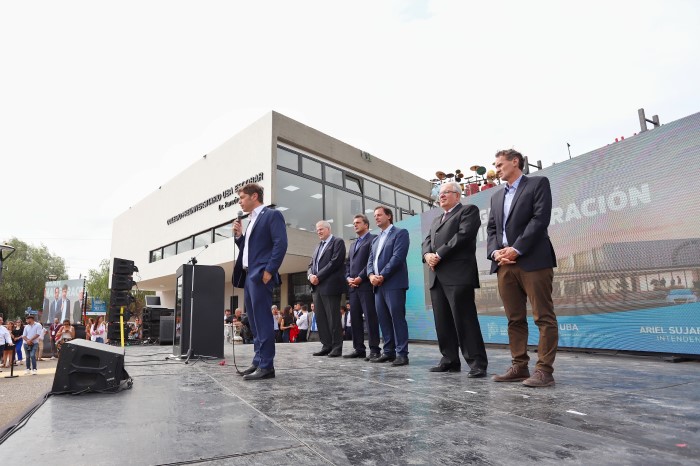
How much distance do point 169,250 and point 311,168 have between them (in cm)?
1049

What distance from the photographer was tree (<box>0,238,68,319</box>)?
34.5 metres

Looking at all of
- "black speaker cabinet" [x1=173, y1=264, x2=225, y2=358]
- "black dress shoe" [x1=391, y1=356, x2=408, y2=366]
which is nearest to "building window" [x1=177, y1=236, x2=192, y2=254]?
"black speaker cabinet" [x1=173, y1=264, x2=225, y2=358]

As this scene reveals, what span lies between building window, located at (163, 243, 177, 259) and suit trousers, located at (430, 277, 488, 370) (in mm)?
19952

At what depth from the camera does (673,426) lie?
1573 mm

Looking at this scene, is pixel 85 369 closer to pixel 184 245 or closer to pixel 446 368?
pixel 446 368

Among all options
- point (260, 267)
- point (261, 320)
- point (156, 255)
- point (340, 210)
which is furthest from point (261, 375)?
point (156, 255)

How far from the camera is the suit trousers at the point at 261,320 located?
328cm

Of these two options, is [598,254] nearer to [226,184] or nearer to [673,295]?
[673,295]

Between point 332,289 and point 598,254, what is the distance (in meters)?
3.28

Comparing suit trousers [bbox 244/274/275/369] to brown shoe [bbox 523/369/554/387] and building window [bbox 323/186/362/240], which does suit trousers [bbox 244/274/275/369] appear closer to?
brown shoe [bbox 523/369/554/387]

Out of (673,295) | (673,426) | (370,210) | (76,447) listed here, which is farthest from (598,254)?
(370,210)

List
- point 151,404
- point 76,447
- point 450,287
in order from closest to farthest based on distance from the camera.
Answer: point 76,447 → point 151,404 → point 450,287

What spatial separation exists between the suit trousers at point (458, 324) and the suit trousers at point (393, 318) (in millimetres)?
569

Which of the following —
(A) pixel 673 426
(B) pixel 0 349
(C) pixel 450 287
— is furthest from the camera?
(B) pixel 0 349
